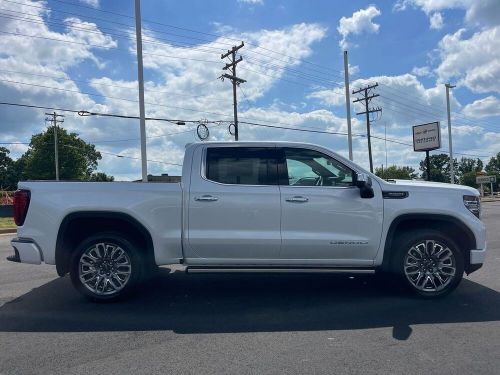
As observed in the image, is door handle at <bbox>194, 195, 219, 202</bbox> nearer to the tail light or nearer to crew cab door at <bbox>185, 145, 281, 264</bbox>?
crew cab door at <bbox>185, 145, 281, 264</bbox>

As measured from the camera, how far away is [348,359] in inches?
156

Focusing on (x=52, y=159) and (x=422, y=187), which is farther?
(x=52, y=159)

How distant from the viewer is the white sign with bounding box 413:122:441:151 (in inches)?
1339

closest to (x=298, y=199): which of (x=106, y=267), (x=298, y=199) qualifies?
(x=298, y=199)

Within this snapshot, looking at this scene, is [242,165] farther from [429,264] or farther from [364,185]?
[429,264]

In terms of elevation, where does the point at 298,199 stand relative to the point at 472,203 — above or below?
above

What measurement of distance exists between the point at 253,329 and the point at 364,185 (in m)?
2.20

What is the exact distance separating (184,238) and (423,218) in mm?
3003

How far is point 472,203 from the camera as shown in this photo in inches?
228

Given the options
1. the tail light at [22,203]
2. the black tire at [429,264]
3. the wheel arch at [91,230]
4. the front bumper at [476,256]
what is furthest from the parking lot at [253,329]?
the tail light at [22,203]

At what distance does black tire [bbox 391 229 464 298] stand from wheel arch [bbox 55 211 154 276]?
316 centimetres

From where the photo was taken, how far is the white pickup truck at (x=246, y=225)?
218 inches

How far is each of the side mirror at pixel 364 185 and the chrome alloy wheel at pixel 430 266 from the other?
909mm

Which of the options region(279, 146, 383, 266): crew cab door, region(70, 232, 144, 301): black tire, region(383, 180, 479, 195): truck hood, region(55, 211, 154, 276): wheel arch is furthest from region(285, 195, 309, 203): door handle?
region(70, 232, 144, 301): black tire
